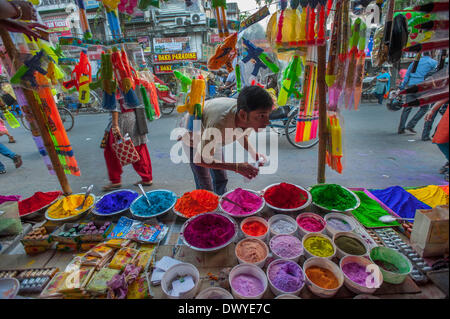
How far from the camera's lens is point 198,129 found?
1858 mm

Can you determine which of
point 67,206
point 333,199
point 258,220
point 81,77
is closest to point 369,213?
point 333,199

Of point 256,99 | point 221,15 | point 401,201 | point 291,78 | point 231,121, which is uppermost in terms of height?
point 221,15

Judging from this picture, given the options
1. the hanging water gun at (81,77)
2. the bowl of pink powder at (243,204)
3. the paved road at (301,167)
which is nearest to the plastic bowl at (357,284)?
the bowl of pink powder at (243,204)

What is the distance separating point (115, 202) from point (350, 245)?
5.76ft

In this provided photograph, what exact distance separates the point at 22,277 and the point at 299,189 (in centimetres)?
188

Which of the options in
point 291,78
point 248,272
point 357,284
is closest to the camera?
point 357,284

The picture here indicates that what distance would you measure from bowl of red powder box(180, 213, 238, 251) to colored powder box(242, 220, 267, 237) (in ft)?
0.30

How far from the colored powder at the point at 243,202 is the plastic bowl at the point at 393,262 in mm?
755

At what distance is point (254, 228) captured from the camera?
1.46 metres

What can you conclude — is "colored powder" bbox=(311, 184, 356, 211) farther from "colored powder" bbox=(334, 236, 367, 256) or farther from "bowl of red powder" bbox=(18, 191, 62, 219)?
"bowl of red powder" bbox=(18, 191, 62, 219)

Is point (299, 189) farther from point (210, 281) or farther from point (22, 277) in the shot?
point (22, 277)

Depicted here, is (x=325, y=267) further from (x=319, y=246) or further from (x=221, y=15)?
(x=221, y=15)

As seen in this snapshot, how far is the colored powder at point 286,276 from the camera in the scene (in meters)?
1.04

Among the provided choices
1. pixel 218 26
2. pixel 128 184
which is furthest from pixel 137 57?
pixel 128 184
